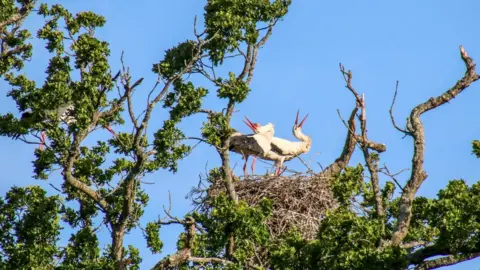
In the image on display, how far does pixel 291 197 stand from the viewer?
78.8 ft

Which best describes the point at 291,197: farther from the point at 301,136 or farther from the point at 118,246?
the point at 118,246

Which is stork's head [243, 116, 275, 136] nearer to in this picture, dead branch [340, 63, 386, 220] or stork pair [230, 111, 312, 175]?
stork pair [230, 111, 312, 175]

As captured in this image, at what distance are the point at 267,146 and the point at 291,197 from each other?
2.66m

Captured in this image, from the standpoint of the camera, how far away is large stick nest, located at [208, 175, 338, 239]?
23469 mm

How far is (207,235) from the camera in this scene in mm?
20094

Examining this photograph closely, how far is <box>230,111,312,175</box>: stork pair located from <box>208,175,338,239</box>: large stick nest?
921mm

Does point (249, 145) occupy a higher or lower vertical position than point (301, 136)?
lower

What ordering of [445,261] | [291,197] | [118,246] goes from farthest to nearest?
1. [291,197]
2. [118,246]
3. [445,261]

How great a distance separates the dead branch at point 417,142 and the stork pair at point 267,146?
7125 millimetres

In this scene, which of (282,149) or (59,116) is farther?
(282,149)

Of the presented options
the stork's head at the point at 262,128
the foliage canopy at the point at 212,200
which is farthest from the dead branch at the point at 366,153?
the stork's head at the point at 262,128

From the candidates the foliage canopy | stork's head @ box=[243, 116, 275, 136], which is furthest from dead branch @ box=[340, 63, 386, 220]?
stork's head @ box=[243, 116, 275, 136]

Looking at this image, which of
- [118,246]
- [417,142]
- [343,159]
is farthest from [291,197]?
[417,142]

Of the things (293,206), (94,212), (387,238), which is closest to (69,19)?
(94,212)
